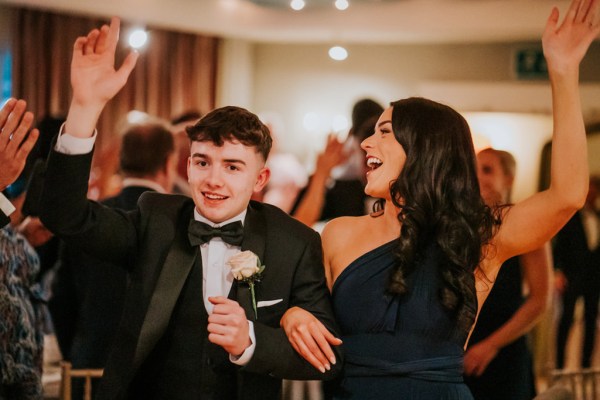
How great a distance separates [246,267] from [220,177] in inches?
9.8

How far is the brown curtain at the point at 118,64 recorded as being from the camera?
6.65m

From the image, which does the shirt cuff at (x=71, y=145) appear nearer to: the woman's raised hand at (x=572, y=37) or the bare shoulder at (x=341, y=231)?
the bare shoulder at (x=341, y=231)

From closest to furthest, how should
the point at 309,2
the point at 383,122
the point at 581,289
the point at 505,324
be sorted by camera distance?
the point at 383,122 < the point at 505,324 < the point at 581,289 < the point at 309,2

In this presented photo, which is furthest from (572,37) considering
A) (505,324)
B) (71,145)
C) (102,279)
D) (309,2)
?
(309,2)

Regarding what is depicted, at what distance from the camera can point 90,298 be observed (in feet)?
10.1

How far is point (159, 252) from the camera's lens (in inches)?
75.3

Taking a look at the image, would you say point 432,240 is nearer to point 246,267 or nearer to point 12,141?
point 246,267

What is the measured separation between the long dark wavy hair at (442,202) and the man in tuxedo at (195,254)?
247 mm

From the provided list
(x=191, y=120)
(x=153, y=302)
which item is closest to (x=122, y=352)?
(x=153, y=302)

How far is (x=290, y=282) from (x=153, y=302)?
336 millimetres

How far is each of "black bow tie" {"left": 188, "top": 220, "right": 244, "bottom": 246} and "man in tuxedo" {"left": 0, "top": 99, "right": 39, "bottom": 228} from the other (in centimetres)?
50

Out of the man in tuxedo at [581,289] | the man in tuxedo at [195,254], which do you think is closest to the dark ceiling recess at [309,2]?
the man in tuxedo at [581,289]

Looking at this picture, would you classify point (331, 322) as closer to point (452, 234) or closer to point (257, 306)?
point (257, 306)

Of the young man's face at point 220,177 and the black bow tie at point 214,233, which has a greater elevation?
the young man's face at point 220,177
